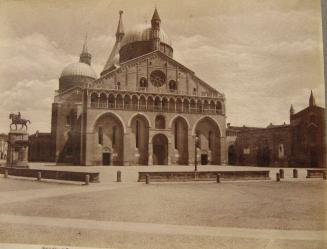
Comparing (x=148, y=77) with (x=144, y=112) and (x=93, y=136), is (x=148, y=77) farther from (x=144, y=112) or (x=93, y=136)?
(x=93, y=136)

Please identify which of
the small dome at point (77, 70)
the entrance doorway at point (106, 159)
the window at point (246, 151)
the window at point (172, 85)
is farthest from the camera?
the small dome at point (77, 70)

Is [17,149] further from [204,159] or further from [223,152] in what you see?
[223,152]

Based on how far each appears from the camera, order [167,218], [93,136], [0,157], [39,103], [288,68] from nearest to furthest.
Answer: [167,218] < [288,68] < [39,103] < [93,136] < [0,157]

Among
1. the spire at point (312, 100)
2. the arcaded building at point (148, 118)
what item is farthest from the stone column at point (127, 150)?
the spire at point (312, 100)

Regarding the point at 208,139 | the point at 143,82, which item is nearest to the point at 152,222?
the point at 143,82

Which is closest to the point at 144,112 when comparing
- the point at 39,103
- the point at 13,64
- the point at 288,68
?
the point at 39,103

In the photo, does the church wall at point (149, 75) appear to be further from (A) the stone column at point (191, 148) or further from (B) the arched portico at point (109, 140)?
(A) the stone column at point (191, 148)
